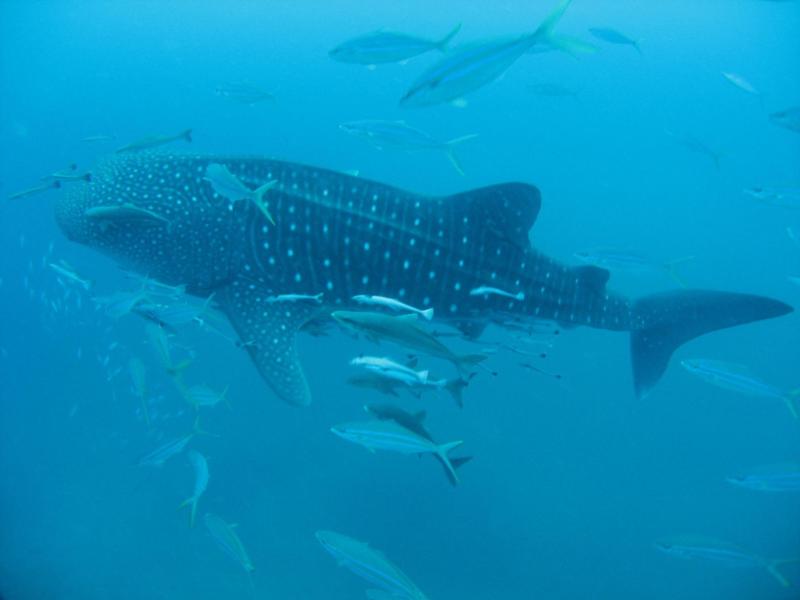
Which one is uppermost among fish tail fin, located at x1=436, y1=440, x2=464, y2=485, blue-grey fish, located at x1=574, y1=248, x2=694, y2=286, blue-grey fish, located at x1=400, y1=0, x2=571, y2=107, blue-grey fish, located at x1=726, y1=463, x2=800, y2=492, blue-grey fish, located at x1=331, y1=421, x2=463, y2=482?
blue-grey fish, located at x1=400, y1=0, x2=571, y2=107

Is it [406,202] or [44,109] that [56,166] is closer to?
[44,109]

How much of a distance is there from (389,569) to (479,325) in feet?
7.65

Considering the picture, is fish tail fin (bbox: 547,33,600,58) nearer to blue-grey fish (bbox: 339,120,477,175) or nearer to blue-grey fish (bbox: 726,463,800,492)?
blue-grey fish (bbox: 339,120,477,175)

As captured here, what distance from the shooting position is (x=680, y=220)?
25.5 metres

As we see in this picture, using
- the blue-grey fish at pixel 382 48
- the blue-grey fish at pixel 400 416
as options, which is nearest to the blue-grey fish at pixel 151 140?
the blue-grey fish at pixel 382 48

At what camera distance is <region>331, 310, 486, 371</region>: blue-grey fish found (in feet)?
8.97

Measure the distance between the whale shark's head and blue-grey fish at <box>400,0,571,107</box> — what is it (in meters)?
1.97

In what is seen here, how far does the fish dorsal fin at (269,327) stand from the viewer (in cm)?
433

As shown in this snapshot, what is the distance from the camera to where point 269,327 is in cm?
445

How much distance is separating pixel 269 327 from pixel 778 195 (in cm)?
796

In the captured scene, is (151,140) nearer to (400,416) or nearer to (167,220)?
(167,220)

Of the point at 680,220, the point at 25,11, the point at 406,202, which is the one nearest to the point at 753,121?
the point at 680,220

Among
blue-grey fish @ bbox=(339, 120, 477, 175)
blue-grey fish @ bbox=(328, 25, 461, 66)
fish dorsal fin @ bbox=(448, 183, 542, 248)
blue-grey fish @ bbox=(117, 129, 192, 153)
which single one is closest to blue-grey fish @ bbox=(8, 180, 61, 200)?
blue-grey fish @ bbox=(117, 129, 192, 153)

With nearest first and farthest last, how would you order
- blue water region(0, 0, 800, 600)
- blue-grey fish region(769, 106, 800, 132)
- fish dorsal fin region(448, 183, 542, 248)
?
fish dorsal fin region(448, 183, 542, 248)
blue-grey fish region(769, 106, 800, 132)
blue water region(0, 0, 800, 600)
